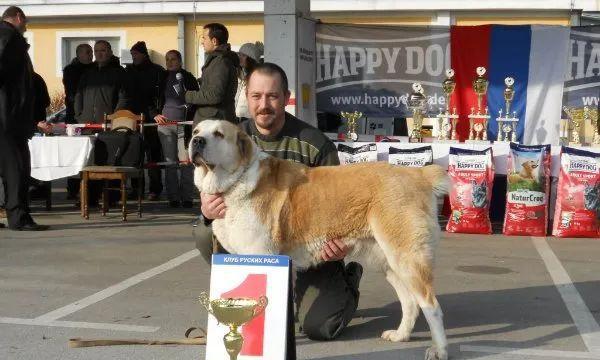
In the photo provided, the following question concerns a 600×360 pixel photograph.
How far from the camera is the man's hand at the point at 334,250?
15.0ft

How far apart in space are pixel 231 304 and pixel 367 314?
1.83 meters

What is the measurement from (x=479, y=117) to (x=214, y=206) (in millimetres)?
6149

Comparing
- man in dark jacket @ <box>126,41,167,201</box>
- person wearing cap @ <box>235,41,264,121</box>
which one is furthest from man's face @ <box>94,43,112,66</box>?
person wearing cap @ <box>235,41,264,121</box>

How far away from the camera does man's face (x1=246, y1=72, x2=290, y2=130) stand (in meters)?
4.96

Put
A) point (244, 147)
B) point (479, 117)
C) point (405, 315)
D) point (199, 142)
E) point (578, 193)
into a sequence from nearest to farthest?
point (199, 142), point (244, 147), point (405, 315), point (578, 193), point (479, 117)

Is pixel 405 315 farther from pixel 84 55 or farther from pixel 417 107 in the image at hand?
pixel 84 55

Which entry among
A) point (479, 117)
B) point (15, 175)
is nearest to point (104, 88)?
point (15, 175)

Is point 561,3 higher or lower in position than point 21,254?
higher

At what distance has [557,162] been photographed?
9102 mm

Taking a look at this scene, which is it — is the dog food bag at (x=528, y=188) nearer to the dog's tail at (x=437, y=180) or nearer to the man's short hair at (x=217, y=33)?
the man's short hair at (x=217, y=33)

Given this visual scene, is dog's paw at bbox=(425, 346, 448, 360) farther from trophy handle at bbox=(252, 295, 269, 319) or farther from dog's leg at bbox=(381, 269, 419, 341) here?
trophy handle at bbox=(252, 295, 269, 319)

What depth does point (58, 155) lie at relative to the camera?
9984 mm

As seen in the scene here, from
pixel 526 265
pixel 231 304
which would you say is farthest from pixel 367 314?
pixel 526 265

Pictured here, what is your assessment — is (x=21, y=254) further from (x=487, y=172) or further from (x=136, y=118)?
(x=487, y=172)
